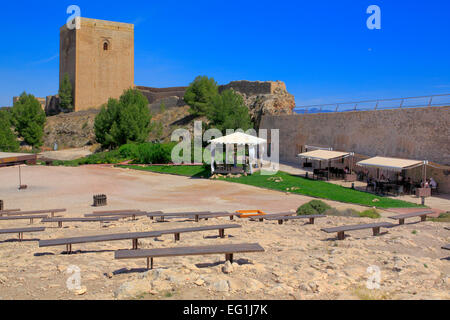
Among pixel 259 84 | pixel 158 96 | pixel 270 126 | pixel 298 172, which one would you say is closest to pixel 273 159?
pixel 270 126

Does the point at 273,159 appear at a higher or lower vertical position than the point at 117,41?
lower

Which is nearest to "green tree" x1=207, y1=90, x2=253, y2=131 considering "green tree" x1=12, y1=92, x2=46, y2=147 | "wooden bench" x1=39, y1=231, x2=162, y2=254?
"wooden bench" x1=39, y1=231, x2=162, y2=254

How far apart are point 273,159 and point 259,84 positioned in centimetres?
1176

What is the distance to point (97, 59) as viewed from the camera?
52.3 m

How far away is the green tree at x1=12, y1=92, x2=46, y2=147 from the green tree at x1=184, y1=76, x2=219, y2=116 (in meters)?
17.9

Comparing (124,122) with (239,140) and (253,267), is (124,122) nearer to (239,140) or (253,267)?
(239,140)

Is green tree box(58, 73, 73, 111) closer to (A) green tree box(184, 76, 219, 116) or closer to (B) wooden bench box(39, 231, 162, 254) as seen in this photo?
(A) green tree box(184, 76, 219, 116)

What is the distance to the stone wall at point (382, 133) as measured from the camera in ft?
60.3

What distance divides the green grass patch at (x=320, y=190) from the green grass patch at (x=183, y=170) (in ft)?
6.92

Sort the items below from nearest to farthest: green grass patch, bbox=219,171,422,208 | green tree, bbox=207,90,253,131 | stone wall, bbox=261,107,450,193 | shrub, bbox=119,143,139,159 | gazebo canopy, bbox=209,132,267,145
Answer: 1. green grass patch, bbox=219,171,422,208
2. stone wall, bbox=261,107,450,193
3. gazebo canopy, bbox=209,132,267,145
4. green tree, bbox=207,90,253,131
5. shrub, bbox=119,143,139,159

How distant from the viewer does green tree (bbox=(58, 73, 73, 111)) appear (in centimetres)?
5216

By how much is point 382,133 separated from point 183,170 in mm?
11905
